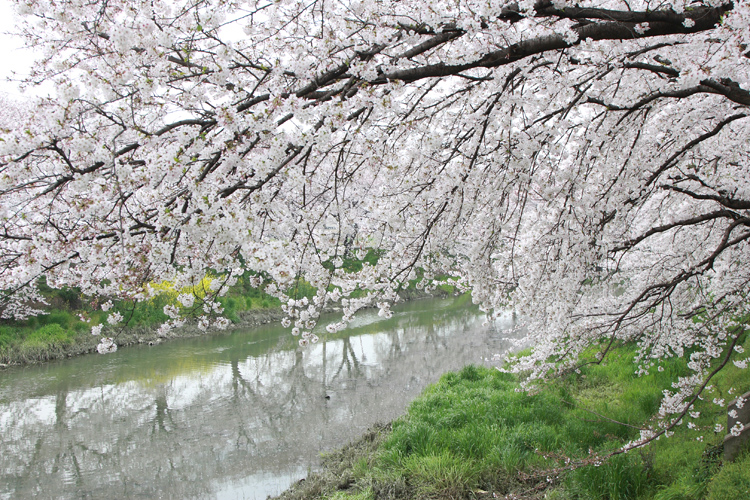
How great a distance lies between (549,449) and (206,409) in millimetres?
6377

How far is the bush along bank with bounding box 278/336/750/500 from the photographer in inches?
155

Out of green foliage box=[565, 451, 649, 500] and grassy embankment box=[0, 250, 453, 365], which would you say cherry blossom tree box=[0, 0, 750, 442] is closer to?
green foliage box=[565, 451, 649, 500]

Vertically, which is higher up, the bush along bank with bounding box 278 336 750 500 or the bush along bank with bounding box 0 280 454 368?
the bush along bank with bounding box 0 280 454 368

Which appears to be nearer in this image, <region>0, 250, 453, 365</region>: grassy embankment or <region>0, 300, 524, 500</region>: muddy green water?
<region>0, 300, 524, 500</region>: muddy green water

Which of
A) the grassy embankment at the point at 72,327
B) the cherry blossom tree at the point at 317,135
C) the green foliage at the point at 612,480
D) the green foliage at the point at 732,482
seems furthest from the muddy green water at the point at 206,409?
the green foliage at the point at 732,482

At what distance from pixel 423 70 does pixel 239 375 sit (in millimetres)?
9475

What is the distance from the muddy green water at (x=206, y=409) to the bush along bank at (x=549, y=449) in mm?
1225

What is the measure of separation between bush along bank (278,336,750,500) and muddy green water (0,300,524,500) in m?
1.22

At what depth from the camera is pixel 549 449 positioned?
4961 millimetres

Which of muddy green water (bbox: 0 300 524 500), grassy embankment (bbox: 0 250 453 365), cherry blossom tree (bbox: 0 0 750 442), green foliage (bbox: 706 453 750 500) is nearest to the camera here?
cherry blossom tree (bbox: 0 0 750 442)

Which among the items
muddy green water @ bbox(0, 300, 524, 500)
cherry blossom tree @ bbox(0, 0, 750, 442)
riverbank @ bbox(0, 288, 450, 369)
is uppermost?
cherry blossom tree @ bbox(0, 0, 750, 442)

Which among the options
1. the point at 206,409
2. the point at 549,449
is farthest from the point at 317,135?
the point at 206,409

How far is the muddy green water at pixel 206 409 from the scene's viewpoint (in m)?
6.30

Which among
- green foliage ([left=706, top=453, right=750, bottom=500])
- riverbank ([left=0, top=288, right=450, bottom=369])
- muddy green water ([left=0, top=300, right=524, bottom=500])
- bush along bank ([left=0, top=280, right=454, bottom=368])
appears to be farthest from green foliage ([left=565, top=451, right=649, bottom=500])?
riverbank ([left=0, top=288, right=450, bottom=369])
